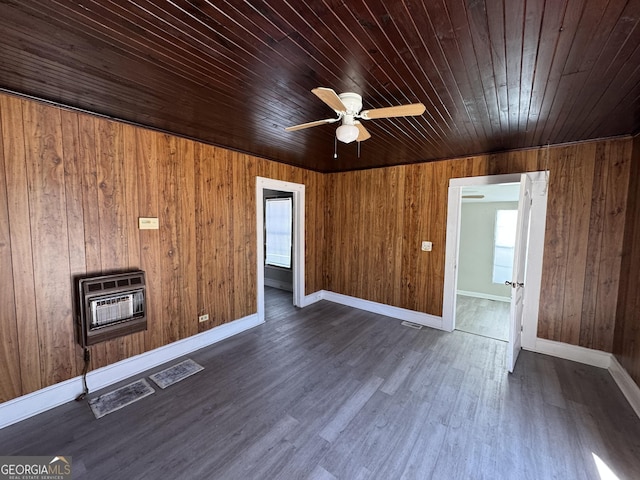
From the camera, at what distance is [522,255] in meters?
2.81

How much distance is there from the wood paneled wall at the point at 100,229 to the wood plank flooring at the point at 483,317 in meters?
3.55

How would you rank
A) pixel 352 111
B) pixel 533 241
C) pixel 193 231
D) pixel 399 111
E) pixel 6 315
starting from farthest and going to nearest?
pixel 533 241
pixel 193 231
pixel 6 315
pixel 352 111
pixel 399 111

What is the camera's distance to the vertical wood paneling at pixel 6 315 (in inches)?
76.5

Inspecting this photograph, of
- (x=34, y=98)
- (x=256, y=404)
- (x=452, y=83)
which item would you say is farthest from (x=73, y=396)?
(x=452, y=83)

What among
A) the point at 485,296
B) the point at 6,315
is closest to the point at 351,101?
the point at 6,315

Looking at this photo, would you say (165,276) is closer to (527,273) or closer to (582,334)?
(527,273)

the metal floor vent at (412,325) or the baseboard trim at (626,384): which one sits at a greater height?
the baseboard trim at (626,384)

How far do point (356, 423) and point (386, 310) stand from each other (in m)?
2.47

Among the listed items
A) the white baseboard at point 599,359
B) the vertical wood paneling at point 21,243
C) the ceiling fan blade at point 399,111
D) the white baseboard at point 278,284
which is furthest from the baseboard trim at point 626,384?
the vertical wood paneling at point 21,243

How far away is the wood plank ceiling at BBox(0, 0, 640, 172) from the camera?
118cm

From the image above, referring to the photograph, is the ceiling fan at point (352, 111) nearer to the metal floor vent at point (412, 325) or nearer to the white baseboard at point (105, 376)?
the white baseboard at point (105, 376)

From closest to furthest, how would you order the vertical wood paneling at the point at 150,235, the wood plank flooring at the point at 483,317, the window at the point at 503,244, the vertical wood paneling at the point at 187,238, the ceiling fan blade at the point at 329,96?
the ceiling fan blade at the point at 329,96, the vertical wood paneling at the point at 150,235, the vertical wood paneling at the point at 187,238, the wood plank flooring at the point at 483,317, the window at the point at 503,244

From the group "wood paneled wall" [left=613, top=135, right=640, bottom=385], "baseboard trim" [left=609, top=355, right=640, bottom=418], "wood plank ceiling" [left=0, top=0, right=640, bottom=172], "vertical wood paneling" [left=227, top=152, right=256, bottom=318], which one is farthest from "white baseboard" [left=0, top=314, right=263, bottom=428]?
"wood paneled wall" [left=613, top=135, right=640, bottom=385]

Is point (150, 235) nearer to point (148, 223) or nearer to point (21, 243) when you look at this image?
point (148, 223)
